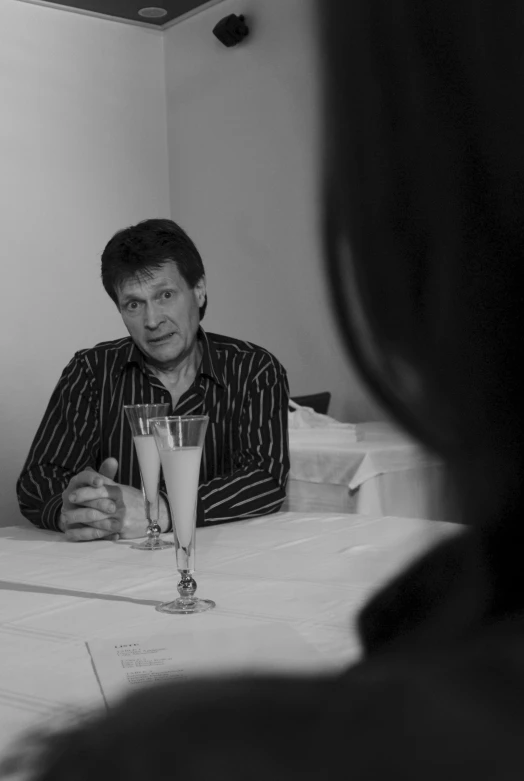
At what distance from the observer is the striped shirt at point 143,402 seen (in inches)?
67.9

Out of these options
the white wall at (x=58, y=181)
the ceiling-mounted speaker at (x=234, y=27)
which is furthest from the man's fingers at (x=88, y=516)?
the white wall at (x=58, y=181)

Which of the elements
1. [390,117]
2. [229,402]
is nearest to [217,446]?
[229,402]

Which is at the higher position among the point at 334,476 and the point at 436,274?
the point at 436,274

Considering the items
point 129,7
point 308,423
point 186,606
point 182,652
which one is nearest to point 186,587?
point 186,606

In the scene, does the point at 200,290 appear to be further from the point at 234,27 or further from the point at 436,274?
the point at 436,274

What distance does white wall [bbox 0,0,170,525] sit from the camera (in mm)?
4520

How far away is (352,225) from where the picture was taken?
220 millimetres

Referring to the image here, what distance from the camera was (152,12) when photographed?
481cm

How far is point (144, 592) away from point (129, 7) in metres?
4.35

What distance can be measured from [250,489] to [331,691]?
1.31 meters

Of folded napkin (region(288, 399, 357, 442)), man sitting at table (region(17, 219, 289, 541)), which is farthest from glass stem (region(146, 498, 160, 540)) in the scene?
folded napkin (region(288, 399, 357, 442))

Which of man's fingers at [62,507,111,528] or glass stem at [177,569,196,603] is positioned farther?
man's fingers at [62,507,111,528]

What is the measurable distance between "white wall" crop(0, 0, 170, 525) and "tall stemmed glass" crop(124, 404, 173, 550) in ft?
10.8

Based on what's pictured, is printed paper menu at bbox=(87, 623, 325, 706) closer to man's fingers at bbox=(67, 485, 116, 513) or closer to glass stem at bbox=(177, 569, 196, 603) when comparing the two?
glass stem at bbox=(177, 569, 196, 603)
